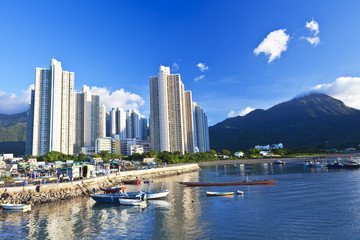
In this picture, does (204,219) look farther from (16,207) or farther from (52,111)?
(52,111)

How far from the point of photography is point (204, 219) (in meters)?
29.0

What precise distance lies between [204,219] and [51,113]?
140m

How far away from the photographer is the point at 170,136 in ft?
531

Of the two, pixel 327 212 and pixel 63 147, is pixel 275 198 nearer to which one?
pixel 327 212

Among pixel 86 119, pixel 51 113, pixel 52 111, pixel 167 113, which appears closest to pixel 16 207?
pixel 52 111

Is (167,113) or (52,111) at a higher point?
(52,111)

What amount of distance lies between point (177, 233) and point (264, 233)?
896cm

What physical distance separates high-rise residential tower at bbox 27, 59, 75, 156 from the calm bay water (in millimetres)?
115356

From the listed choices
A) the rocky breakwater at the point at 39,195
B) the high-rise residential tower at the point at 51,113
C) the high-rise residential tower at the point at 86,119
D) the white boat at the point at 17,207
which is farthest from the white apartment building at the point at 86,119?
the white boat at the point at 17,207

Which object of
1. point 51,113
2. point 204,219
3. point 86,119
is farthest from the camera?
point 86,119

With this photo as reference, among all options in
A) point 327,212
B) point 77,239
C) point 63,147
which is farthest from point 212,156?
point 77,239

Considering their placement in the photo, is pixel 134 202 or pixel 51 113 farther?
pixel 51 113

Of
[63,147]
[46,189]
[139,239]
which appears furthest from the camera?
[63,147]

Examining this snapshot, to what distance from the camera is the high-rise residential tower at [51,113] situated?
14125 centimetres
